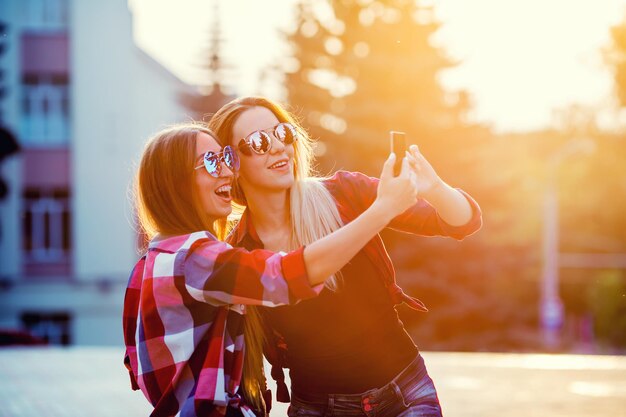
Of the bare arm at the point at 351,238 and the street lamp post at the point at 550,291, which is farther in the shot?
the street lamp post at the point at 550,291

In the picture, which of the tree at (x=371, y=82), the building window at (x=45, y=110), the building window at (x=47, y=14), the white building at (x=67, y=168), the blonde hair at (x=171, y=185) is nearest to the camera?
the blonde hair at (x=171, y=185)

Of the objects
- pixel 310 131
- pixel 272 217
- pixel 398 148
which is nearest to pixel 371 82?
pixel 310 131

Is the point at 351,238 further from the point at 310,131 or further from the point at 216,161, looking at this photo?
the point at 310,131

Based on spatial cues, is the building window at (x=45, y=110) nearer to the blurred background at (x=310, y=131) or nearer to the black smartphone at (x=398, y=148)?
the blurred background at (x=310, y=131)

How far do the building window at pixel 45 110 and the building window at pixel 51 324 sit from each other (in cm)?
509

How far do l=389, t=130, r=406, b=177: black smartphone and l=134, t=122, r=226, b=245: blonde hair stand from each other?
0.59 metres

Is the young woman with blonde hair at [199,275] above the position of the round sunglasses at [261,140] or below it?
below

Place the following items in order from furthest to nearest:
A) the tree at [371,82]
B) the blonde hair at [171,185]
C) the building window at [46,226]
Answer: the building window at [46,226] → the tree at [371,82] → the blonde hair at [171,185]

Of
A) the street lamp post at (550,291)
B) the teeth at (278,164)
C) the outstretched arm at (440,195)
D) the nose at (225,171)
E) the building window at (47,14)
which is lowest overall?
the street lamp post at (550,291)

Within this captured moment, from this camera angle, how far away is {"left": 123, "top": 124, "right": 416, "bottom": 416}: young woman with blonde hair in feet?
8.87

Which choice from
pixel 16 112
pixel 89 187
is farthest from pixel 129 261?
pixel 16 112

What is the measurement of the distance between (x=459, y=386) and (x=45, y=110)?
22391 mm

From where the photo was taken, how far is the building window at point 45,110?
3083cm

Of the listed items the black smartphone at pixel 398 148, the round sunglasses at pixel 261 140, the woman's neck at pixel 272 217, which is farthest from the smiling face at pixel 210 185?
the black smartphone at pixel 398 148
